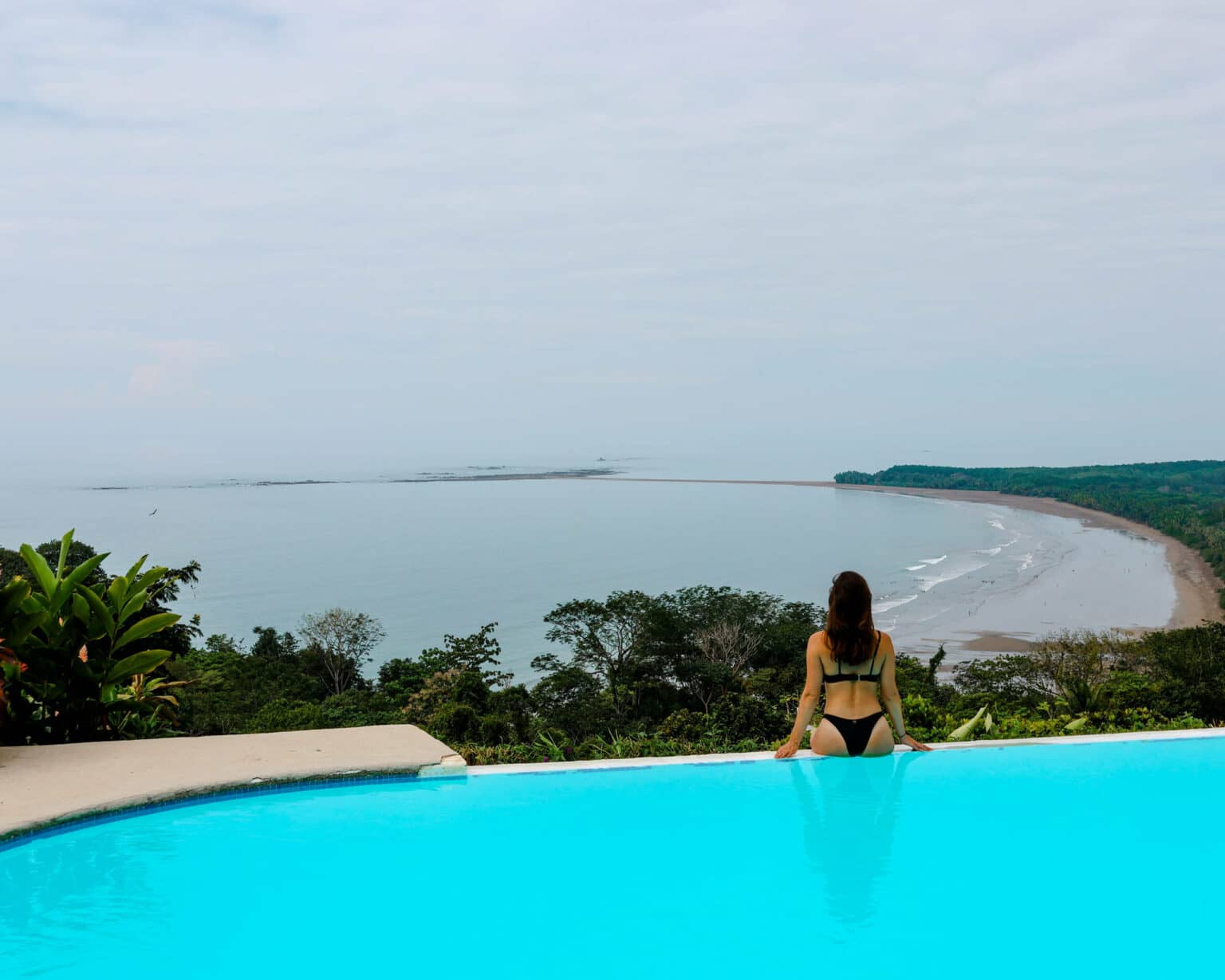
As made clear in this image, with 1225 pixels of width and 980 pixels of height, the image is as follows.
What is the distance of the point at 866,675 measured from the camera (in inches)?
159

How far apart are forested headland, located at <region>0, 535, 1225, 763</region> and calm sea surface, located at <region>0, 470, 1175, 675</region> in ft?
15.0

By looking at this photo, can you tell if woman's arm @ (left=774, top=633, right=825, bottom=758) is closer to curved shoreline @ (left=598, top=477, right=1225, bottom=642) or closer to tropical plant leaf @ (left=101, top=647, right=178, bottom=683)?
tropical plant leaf @ (left=101, top=647, right=178, bottom=683)

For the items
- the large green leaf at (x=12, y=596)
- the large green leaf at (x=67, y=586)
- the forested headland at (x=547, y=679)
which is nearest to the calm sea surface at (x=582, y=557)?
the forested headland at (x=547, y=679)

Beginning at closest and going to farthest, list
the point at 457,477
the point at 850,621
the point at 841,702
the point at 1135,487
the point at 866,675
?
1. the point at 850,621
2. the point at 866,675
3. the point at 841,702
4. the point at 1135,487
5. the point at 457,477

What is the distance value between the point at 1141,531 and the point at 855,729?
6890cm

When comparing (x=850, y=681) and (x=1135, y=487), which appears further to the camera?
(x=1135, y=487)

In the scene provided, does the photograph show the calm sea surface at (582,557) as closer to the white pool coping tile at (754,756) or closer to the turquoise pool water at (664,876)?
the white pool coping tile at (754,756)

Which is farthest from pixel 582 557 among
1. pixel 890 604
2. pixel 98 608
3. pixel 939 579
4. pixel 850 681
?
pixel 850 681

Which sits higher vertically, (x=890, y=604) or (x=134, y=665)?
(x=134, y=665)

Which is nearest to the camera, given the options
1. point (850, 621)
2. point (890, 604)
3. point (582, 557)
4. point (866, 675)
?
point (850, 621)

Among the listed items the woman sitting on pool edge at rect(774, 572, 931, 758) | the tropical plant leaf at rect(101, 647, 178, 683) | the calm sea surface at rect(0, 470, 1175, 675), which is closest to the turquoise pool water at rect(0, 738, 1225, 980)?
the woman sitting on pool edge at rect(774, 572, 931, 758)

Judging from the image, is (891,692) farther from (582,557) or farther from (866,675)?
(582,557)

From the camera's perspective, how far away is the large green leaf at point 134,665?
4.56 meters

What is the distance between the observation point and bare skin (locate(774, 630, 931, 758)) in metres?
4.02
